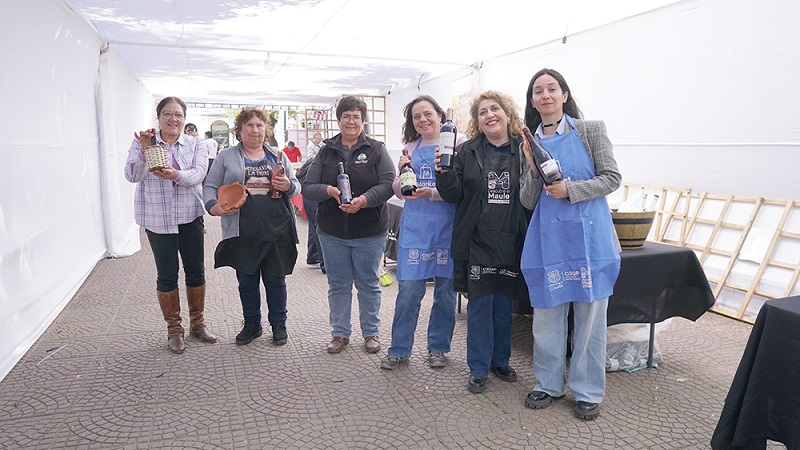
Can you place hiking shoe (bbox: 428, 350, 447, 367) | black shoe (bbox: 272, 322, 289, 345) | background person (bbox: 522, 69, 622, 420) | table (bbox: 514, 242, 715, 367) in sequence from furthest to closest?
black shoe (bbox: 272, 322, 289, 345), hiking shoe (bbox: 428, 350, 447, 367), table (bbox: 514, 242, 715, 367), background person (bbox: 522, 69, 622, 420)

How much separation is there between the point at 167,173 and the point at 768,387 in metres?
3.10

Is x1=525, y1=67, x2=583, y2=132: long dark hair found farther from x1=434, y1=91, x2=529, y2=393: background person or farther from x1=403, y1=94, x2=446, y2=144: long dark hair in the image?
x1=403, y1=94, x2=446, y2=144: long dark hair

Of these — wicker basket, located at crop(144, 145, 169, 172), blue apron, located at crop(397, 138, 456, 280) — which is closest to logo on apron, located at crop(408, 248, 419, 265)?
blue apron, located at crop(397, 138, 456, 280)

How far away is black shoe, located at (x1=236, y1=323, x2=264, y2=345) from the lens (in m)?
3.62

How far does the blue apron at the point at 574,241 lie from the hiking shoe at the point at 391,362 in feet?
3.48

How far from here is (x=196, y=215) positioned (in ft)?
11.4

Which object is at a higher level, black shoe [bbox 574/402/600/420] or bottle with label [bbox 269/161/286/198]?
bottle with label [bbox 269/161/286/198]

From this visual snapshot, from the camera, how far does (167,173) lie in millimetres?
3201

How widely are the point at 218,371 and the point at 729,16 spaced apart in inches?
187

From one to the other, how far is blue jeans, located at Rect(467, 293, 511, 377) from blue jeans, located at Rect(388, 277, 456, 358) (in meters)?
0.29

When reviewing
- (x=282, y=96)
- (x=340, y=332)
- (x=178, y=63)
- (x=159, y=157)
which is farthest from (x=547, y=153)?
(x=282, y=96)

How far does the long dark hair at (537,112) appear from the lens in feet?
8.41

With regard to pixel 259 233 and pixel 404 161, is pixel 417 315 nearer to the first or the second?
pixel 404 161

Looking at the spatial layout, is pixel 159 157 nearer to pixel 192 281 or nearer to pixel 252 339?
pixel 192 281
